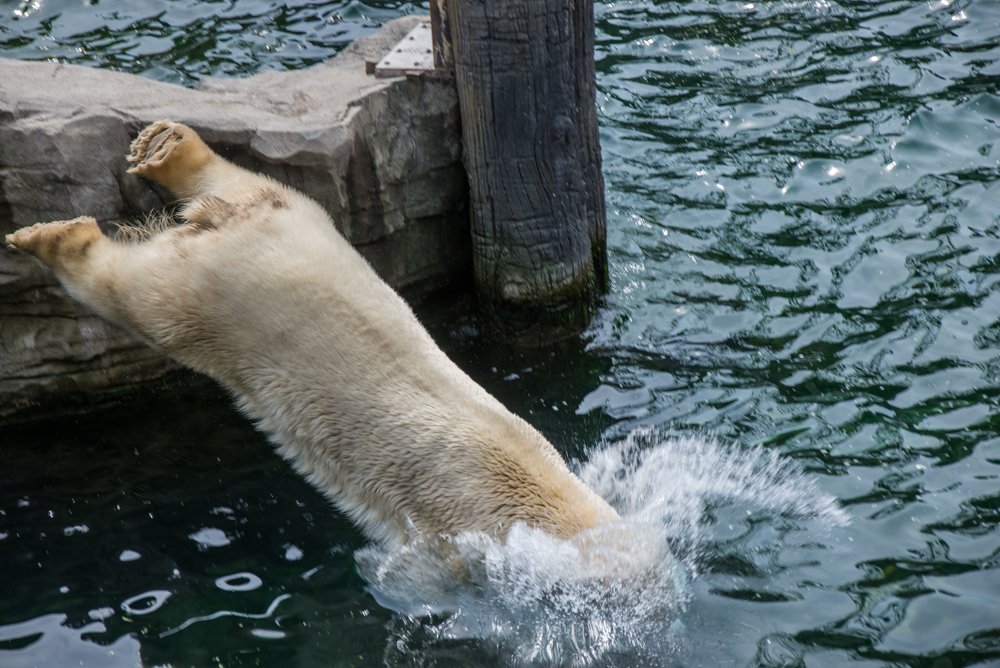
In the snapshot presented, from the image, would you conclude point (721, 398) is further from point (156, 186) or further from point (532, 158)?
point (156, 186)

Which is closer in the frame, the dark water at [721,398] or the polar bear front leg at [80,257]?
the dark water at [721,398]

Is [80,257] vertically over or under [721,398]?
over

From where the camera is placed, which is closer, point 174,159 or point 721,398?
point 174,159

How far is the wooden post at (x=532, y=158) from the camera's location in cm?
412

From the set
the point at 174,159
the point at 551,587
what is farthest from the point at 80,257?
the point at 551,587

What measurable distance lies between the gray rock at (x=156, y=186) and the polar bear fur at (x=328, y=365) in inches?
20.2

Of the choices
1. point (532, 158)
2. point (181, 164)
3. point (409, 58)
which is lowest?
point (532, 158)

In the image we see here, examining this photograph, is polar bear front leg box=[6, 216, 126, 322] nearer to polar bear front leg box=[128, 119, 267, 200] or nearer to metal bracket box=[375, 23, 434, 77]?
polar bear front leg box=[128, 119, 267, 200]

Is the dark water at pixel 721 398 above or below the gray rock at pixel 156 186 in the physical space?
below

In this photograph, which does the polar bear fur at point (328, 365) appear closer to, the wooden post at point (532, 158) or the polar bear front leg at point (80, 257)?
the polar bear front leg at point (80, 257)

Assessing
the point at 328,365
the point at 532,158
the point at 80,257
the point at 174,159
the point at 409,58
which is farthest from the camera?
the point at 409,58

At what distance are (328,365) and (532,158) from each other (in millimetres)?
1787

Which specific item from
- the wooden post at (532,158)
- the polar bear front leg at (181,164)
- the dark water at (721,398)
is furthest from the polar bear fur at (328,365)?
the wooden post at (532,158)

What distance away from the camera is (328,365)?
3.25 meters
